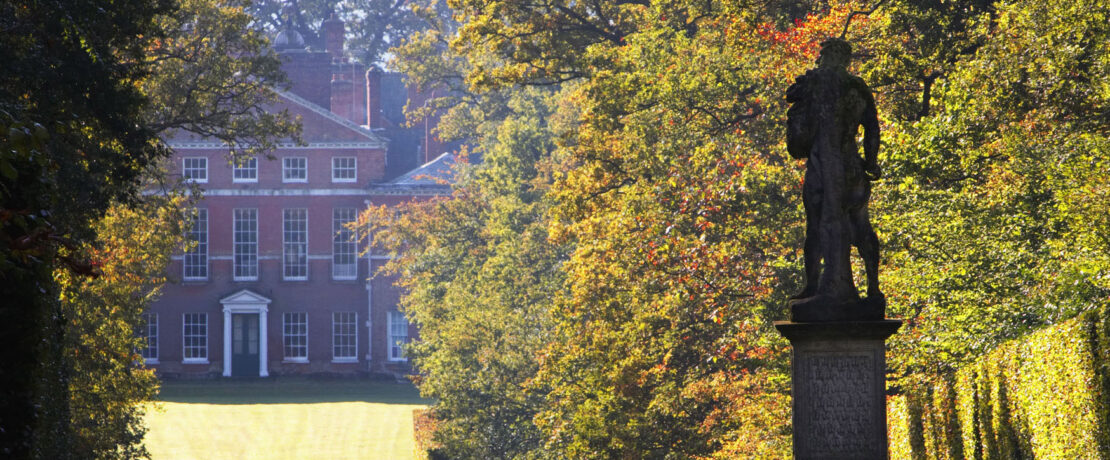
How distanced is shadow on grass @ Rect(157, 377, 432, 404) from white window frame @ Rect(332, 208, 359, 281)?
5.14 meters

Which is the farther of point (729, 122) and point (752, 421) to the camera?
point (729, 122)

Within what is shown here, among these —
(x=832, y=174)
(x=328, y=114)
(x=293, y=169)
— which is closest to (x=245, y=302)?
(x=293, y=169)

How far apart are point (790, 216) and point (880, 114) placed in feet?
7.22

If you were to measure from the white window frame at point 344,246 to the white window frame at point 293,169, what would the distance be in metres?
2.11

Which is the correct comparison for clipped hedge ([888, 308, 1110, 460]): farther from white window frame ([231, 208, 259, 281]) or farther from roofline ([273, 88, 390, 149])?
white window frame ([231, 208, 259, 281])

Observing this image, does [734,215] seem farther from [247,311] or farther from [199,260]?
[199,260]

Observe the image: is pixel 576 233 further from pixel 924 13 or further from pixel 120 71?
pixel 120 71

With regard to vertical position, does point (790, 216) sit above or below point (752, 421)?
above

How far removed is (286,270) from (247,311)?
266 centimetres

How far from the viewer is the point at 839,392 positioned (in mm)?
9969

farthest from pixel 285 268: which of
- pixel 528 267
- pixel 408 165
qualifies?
pixel 528 267

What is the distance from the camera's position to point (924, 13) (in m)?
19.1

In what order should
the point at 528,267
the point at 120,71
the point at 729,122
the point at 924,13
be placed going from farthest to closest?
the point at 528,267 < the point at 729,122 < the point at 924,13 < the point at 120,71

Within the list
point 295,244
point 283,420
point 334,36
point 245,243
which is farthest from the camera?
point 334,36
